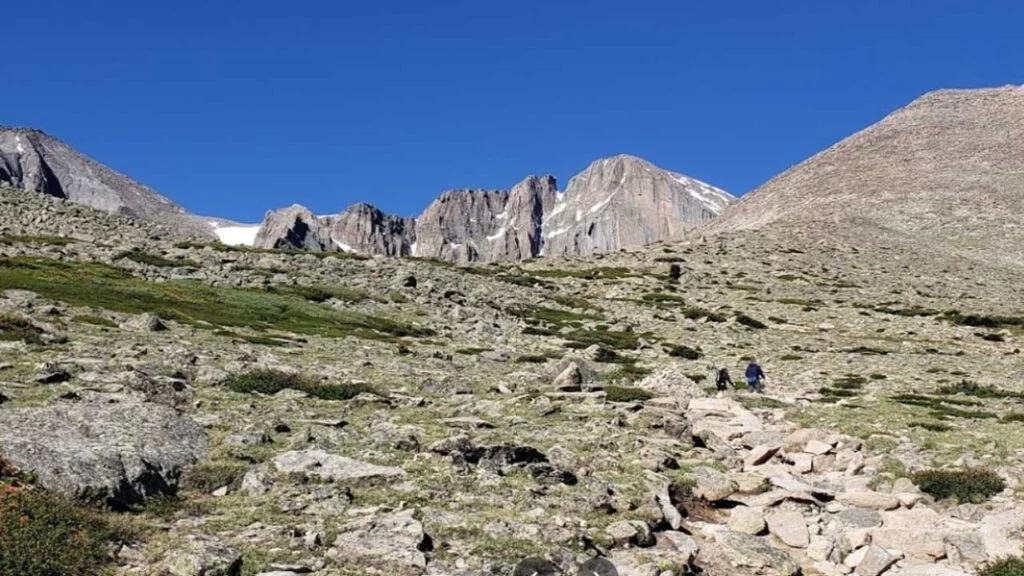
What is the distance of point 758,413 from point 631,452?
33.4ft

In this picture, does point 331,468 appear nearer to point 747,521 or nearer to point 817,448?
point 747,521

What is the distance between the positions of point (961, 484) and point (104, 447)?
18317mm

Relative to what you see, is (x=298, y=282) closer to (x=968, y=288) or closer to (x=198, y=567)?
(x=198, y=567)

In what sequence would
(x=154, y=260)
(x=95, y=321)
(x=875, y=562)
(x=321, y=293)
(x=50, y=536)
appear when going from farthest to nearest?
(x=154, y=260) → (x=321, y=293) → (x=95, y=321) → (x=875, y=562) → (x=50, y=536)

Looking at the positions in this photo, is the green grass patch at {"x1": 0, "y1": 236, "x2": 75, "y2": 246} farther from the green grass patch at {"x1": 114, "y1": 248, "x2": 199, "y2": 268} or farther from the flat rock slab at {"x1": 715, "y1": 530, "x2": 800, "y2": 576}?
the flat rock slab at {"x1": 715, "y1": 530, "x2": 800, "y2": 576}

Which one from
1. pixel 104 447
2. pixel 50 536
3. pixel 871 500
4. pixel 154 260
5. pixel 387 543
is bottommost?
pixel 871 500

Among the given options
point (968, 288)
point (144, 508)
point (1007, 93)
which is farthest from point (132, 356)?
point (1007, 93)

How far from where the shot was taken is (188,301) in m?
44.2

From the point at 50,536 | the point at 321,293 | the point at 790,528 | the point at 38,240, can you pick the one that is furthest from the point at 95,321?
the point at 38,240

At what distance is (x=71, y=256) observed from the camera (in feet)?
194

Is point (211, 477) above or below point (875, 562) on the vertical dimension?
above

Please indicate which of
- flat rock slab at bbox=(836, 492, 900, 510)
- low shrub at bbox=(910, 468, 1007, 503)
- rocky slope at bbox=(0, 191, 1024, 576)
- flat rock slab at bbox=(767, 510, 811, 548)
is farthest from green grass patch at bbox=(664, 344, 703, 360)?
flat rock slab at bbox=(767, 510, 811, 548)

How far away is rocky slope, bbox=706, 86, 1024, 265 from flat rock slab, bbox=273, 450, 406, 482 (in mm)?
125677

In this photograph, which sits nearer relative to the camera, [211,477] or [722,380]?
[211,477]
